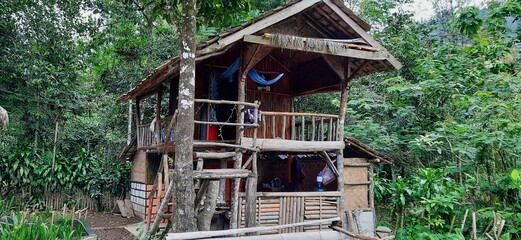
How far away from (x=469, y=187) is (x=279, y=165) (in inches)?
224

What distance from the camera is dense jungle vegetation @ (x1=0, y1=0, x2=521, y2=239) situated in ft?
27.4

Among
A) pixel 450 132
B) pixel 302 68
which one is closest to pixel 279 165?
pixel 302 68

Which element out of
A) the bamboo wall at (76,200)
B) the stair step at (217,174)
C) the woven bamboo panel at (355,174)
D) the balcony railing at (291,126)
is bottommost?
the bamboo wall at (76,200)

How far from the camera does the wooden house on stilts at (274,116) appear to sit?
26.4ft

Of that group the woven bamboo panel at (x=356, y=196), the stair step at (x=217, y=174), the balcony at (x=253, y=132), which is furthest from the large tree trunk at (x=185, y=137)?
the woven bamboo panel at (x=356, y=196)

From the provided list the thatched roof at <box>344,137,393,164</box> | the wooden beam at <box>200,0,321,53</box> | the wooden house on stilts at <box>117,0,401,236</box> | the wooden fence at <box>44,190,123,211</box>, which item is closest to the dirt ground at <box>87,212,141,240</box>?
the wooden fence at <box>44,190,123,211</box>

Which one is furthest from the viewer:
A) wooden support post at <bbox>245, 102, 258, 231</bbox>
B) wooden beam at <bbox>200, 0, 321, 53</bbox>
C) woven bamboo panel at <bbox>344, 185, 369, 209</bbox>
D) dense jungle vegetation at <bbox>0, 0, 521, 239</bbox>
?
woven bamboo panel at <bbox>344, 185, 369, 209</bbox>

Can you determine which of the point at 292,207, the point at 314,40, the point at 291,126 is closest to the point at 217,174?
the point at 292,207

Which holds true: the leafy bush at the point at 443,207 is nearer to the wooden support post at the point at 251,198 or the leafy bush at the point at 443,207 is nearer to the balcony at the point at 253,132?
the balcony at the point at 253,132

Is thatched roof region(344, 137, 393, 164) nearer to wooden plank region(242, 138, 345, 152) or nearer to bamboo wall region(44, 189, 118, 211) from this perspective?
wooden plank region(242, 138, 345, 152)

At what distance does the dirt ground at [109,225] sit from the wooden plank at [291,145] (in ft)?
12.8

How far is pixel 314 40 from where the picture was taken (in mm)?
8664

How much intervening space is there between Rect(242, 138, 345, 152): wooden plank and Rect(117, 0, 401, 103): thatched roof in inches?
71.6

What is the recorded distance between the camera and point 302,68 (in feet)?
38.8
